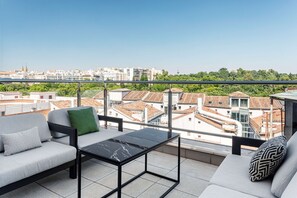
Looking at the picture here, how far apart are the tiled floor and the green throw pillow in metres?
0.48

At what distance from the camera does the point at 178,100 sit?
3.40m

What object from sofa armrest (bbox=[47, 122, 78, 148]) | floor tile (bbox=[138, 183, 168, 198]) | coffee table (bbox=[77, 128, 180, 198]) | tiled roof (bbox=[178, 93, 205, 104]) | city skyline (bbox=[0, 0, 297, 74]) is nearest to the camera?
coffee table (bbox=[77, 128, 180, 198])

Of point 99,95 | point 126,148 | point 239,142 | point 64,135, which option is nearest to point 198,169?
point 239,142

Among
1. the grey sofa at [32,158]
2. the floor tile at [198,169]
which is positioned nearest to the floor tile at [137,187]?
the floor tile at [198,169]

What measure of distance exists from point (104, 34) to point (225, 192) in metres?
13.4

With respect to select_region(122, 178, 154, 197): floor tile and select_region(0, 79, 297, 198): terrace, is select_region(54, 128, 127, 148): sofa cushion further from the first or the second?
select_region(122, 178, 154, 197): floor tile

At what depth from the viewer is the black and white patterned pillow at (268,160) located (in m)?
1.54

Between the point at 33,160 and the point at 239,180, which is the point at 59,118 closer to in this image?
the point at 33,160

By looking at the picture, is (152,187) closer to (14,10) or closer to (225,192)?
(225,192)

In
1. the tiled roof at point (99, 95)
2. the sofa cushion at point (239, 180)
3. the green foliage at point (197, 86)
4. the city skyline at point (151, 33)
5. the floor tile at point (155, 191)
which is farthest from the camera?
the city skyline at point (151, 33)

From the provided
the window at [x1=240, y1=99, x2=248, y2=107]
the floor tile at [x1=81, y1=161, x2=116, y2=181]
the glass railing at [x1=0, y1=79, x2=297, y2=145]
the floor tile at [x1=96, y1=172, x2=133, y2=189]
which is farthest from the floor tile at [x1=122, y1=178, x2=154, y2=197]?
the window at [x1=240, y1=99, x2=248, y2=107]

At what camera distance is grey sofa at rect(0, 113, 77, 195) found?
193 cm

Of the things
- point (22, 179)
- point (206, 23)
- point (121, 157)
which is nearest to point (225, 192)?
point (121, 157)

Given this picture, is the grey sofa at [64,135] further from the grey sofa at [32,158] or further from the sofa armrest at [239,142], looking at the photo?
the sofa armrest at [239,142]
